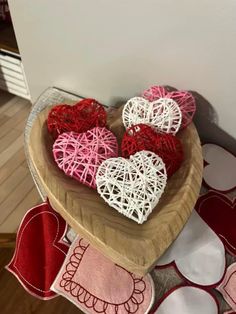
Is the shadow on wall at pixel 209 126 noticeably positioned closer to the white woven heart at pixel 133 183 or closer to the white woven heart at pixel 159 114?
the white woven heart at pixel 159 114

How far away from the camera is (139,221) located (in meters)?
0.45

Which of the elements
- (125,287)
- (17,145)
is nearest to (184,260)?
(125,287)

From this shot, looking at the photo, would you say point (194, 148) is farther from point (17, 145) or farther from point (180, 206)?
point (17, 145)

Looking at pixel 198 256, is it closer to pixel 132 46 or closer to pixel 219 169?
pixel 219 169

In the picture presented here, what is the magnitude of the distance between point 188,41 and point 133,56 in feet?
0.37

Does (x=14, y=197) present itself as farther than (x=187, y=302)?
Yes

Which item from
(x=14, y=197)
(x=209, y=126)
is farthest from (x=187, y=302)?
(x=14, y=197)

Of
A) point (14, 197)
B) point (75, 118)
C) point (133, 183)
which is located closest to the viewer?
point (133, 183)

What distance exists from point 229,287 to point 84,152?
288 millimetres

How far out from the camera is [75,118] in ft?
1.84

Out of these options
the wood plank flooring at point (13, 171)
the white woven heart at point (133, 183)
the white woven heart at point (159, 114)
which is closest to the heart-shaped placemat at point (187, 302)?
the white woven heart at point (133, 183)

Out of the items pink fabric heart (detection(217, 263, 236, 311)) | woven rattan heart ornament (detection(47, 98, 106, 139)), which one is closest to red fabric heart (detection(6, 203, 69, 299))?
woven rattan heart ornament (detection(47, 98, 106, 139))

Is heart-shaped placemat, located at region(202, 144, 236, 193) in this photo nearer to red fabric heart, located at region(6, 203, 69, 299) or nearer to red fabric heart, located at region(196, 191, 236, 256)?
red fabric heart, located at region(196, 191, 236, 256)

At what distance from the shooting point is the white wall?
521 mm
